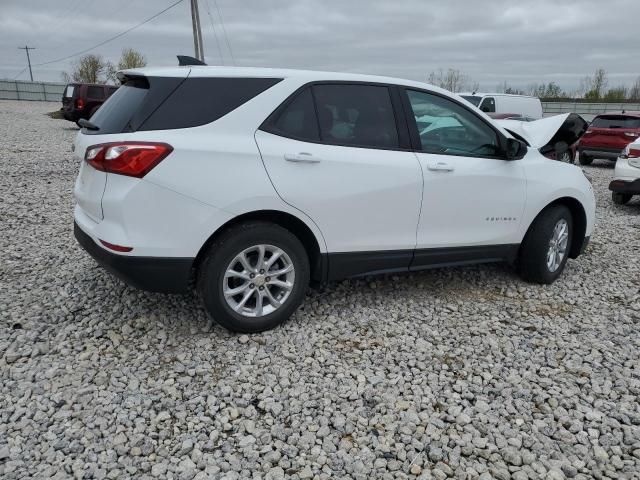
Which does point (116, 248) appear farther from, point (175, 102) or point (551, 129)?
point (551, 129)

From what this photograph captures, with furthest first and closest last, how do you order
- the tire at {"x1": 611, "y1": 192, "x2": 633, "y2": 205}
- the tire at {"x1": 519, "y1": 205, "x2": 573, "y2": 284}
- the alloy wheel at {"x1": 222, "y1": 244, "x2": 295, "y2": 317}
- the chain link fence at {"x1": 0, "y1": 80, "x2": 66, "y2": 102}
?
the chain link fence at {"x1": 0, "y1": 80, "x2": 66, "y2": 102} < the tire at {"x1": 611, "y1": 192, "x2": 633, "y2": 205} < the tire at {"x1": 519, "y1": 205, "x2": 573, "y2": 284} < the alloy wheel at {"x1": 222, "y1": 244, "x2": 295, "y2": 317}

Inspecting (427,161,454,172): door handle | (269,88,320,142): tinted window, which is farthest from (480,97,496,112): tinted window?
(269,88,320,142): tinted window

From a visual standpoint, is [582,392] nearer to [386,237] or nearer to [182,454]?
[386,237]

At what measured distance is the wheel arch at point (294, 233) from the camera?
3404 mm

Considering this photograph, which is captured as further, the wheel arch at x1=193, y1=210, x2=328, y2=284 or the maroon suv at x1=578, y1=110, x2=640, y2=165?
the maroon suv at x1=578, y1=110, x2=640, y2=165

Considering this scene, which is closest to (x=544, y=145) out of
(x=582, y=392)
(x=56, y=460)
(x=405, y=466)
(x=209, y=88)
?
(x=582, y=392)

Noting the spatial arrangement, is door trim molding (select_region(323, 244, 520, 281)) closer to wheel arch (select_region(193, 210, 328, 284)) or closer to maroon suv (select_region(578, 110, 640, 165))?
wheel arch (select_region(193, 210, 328, 284))

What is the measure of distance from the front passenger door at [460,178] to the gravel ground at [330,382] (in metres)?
0.60

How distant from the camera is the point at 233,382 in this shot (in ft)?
10.4

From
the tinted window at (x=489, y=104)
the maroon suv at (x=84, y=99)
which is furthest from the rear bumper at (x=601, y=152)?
the maroon suv at (x=84, y=99)

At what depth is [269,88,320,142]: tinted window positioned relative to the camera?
3.51 meters

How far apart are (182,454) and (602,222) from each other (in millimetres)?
7140

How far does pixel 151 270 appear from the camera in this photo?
3244 millimetres

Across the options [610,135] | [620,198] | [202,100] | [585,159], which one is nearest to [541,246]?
[202,100]
